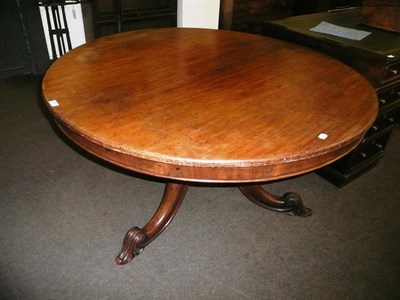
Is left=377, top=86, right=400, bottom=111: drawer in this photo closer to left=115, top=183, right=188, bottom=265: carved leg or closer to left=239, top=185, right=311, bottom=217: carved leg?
left=239, top=185, right=311, bottom=217: carved leg

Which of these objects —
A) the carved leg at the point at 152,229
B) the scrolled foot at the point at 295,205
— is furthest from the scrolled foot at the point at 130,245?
the scrolled foot at the point at 295,205

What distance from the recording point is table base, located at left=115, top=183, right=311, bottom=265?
4.99 feet

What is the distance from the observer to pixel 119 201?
191 centimetres

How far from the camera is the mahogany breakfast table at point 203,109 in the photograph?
0.87 m

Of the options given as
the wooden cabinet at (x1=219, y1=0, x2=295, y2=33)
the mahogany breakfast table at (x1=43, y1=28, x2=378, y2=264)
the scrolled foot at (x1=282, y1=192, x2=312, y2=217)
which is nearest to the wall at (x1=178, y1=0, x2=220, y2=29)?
the wooden cabinet at (x1=219, y1=0, x2=295, y2=33)

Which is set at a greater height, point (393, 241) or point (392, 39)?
point (392, 39)

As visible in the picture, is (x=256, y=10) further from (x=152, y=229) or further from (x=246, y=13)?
(x=152, y=229)

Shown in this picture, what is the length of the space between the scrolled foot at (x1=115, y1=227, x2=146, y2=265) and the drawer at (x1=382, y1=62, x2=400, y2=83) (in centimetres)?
148

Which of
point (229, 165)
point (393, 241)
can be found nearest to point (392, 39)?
point (393, 241)

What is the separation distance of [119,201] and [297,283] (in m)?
1.08

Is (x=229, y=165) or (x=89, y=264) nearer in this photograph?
(x=229, y=165)

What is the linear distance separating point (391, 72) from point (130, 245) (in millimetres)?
1604

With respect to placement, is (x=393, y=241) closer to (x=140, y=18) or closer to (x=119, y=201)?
(x=119, y=201)

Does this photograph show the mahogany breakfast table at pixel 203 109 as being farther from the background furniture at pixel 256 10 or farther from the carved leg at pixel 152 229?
the background furniture at pixel 256 10
